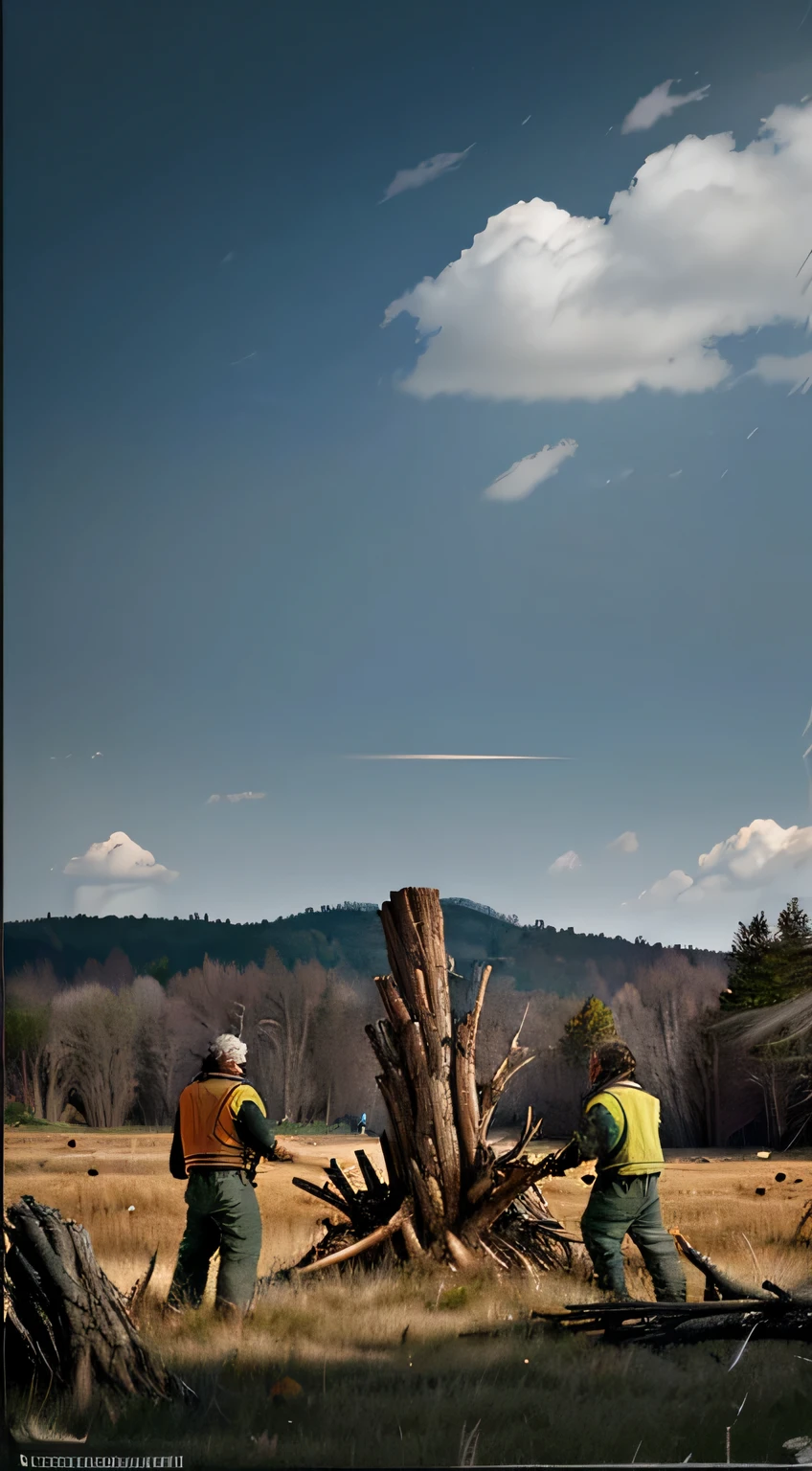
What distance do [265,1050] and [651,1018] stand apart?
5.82 ft

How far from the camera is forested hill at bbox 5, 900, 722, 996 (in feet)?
15.6

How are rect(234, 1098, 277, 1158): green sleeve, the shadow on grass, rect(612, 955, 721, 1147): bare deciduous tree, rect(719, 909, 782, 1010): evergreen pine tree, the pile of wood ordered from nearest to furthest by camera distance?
the shadow on grass
the pile of wood
rect(234, 1098, 277, 1158): green sleeve
rect(612, 955, 721, 1147): bare deciduous tree
rect(719, 909, 782, 1010): evergreen pine tree

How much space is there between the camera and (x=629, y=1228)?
15.1 feet

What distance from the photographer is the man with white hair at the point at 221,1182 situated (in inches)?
179

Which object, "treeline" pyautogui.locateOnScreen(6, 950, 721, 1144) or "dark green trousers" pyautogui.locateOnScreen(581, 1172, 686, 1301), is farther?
"treeline" pyautogui.locateOnScreen(6, 950, 721, 1144)

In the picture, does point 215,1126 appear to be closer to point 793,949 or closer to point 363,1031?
point 363,1031

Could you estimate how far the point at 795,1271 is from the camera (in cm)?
467

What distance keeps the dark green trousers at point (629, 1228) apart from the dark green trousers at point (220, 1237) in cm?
147

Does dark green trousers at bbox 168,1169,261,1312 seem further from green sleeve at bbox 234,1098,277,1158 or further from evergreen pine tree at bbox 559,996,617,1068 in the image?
evergreen pine tree at bbox 559,996,617,1068

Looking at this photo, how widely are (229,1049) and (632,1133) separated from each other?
181cm

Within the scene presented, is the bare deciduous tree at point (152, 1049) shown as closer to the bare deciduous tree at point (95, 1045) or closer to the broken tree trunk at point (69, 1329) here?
the bare deciduous tree at point (95, 1045)

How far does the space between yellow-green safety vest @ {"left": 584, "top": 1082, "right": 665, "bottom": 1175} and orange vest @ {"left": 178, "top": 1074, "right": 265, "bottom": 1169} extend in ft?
5.00

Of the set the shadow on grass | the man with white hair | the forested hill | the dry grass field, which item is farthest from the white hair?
the shadow on grass

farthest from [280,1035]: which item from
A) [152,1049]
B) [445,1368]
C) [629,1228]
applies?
[629,1228]
